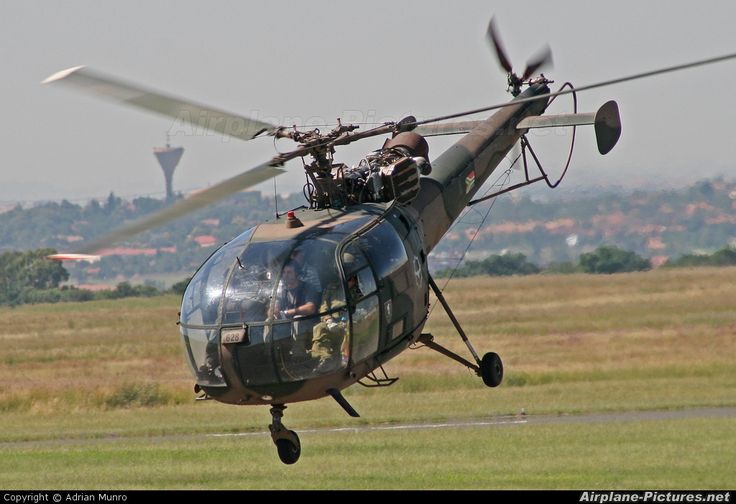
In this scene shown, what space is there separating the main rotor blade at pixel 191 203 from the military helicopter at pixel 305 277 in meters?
0.02

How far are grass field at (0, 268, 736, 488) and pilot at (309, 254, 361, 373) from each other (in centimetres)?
1035

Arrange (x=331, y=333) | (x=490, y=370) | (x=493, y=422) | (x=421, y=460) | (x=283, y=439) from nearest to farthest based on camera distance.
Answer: (x=331, y=333) < (x=283, y=439) < (x=490, y=370) < (x=421, y=460) < (x=493, y=422)

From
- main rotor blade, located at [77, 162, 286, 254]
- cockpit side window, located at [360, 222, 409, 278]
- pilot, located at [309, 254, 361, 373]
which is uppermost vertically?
main rotor blade, located at [77, 162, 286, 254]

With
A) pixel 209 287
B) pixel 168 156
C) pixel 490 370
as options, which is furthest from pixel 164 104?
pixel 168 156

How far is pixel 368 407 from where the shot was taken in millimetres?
37781

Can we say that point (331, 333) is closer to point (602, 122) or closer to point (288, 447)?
point (288, 447)

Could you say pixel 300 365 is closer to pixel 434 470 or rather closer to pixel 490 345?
pixel 434 470

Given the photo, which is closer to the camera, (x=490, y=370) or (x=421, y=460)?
(x=490, y=370)

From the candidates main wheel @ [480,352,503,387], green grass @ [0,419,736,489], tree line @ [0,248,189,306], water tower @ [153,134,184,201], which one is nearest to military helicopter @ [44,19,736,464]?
main wheel @ [480,352,503,387]

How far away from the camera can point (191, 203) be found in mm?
14281

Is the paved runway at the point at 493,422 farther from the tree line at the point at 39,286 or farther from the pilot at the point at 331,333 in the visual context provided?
the tree line at the point at 39,286

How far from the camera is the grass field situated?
1074 inches

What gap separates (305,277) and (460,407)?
21774mm

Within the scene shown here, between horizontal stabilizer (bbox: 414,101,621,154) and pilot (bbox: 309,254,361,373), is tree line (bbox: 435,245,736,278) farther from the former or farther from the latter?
pilot (bbox: 309,254,361,373)
